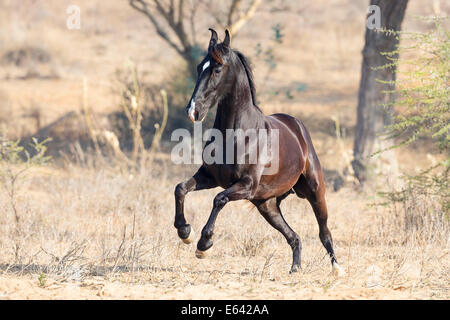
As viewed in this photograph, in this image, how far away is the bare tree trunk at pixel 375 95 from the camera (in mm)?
11562

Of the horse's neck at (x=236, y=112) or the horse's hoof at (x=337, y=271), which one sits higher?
the horse's neck at (x=236, y=112)

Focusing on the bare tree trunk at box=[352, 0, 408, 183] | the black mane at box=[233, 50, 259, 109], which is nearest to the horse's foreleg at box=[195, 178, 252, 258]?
the black mane at box=[233, 50, 259, 109]

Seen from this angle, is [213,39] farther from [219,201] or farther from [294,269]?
[294,269]

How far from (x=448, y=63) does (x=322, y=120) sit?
961 cm

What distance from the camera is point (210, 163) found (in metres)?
6.20

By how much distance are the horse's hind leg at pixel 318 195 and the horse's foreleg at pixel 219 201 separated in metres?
1.09

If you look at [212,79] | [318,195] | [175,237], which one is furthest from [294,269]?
Answer: [212,79]

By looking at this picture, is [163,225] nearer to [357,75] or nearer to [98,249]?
[98,249]

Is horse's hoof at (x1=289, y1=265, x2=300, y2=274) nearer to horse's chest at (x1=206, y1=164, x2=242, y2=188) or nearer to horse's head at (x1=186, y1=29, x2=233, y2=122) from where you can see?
horse's chest at (x1=206, y1=164, x2=242, y2=188)

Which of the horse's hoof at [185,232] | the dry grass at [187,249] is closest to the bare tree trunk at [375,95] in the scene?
the dry grass at [187,249]

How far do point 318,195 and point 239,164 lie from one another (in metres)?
1.28

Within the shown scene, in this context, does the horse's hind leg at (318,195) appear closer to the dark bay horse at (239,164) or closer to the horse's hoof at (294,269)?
the dark bay horse at (239,164)

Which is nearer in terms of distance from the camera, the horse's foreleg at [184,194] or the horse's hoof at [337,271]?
the horse's foreleg at [184,194]

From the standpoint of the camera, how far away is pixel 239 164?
6.20 metres
